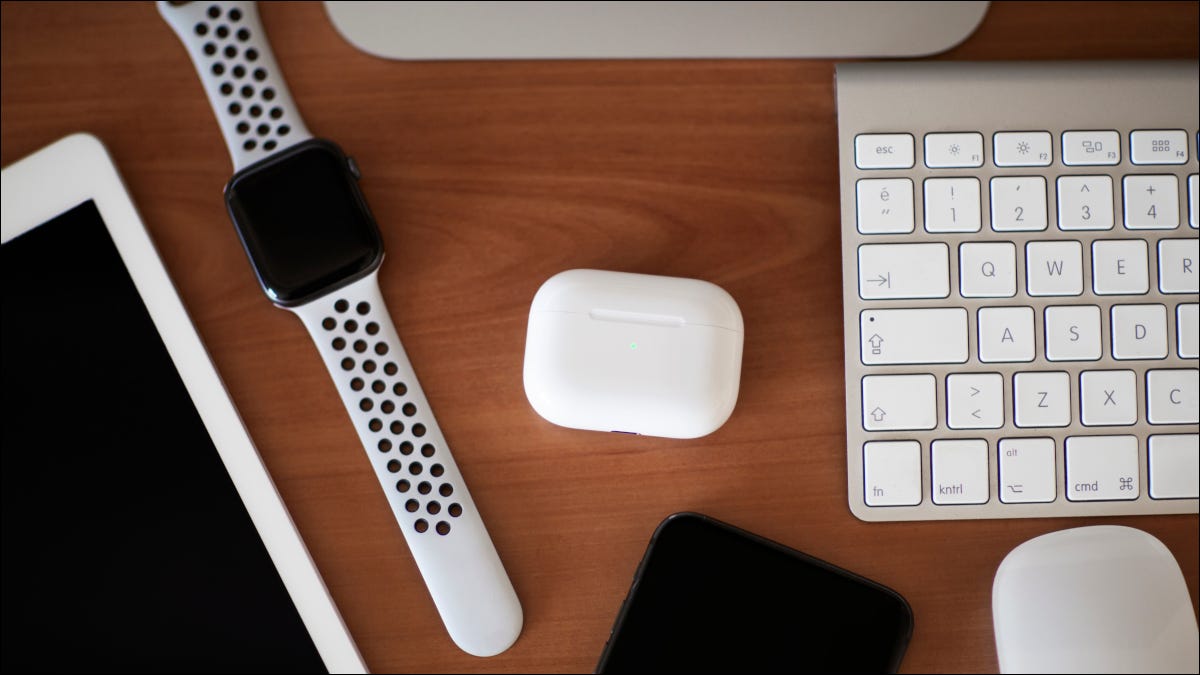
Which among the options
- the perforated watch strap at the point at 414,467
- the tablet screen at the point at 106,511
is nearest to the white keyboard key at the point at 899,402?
the perforated watch strap at the point at 414,467

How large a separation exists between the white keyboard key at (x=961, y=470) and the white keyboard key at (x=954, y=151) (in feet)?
0.48

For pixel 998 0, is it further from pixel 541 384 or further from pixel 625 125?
pixel 541 384

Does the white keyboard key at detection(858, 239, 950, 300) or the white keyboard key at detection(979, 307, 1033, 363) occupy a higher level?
the white keyboard key at detection(858, 239, 950, 300)

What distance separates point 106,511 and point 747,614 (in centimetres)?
34

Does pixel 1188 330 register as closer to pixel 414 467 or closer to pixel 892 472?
pixel 892 472

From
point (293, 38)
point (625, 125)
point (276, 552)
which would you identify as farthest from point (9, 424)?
point (625, 125)

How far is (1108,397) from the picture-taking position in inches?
16.8

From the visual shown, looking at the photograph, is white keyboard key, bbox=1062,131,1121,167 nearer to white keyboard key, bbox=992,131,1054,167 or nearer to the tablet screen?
white keyboard key, bbox=992,131,1054,167

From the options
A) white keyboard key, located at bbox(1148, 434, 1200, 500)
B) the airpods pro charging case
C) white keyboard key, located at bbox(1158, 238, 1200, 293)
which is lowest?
white keyboard key, located at bbox(1148, 434, 1200, 500)

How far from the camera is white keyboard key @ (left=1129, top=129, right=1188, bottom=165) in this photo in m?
0.43

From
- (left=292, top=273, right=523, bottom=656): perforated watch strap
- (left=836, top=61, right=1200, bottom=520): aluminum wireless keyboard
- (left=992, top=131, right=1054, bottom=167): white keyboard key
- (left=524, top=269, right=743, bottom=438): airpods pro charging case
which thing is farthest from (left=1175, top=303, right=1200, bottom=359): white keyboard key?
(left=292, top=273, right=523, bottom=656): perforated watch strap

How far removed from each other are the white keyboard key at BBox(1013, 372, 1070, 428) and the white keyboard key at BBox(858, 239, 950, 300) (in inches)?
2.5

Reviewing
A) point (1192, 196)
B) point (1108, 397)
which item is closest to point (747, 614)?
point (1108, 397)

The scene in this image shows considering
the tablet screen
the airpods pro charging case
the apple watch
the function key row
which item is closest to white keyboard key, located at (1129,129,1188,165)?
the function key row
